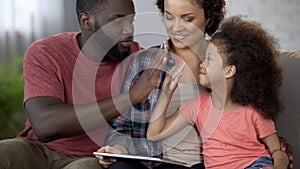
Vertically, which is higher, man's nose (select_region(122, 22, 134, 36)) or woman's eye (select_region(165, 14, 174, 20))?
woman's eye (select_region(165, 14, 174, 20))

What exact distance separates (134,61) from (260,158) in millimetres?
548

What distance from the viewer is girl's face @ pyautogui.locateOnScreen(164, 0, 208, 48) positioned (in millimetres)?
1702

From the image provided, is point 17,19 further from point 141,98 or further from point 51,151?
point 141,98

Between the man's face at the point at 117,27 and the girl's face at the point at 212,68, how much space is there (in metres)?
0.31

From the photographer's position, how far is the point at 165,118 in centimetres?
174

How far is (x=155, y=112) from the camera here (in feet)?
5.68

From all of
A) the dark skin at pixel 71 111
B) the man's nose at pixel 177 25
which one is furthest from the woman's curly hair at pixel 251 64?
the dark skin at pixel 71 111

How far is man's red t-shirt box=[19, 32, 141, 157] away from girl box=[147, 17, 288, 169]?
289 mm

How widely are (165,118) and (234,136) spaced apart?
229 mm

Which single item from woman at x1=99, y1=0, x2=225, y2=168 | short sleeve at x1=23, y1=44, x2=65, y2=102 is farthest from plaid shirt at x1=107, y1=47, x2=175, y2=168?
short sleeve at x1=23, y1=44, x2=65, y2=102

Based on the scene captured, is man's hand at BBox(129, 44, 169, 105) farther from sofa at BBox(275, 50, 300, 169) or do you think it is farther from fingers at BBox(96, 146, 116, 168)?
sofa at BBox(275, 50, 300, 169)

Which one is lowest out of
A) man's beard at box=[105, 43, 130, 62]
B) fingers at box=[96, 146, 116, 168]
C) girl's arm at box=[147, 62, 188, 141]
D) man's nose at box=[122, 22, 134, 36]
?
fingers at box=[96, 146, 116, 168]

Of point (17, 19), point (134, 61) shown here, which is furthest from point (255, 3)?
point (134, 61)

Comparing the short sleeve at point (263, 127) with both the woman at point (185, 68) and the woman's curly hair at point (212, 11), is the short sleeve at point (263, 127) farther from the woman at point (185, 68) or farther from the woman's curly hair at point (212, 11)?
the woman's curly hair at point (212, 11)
